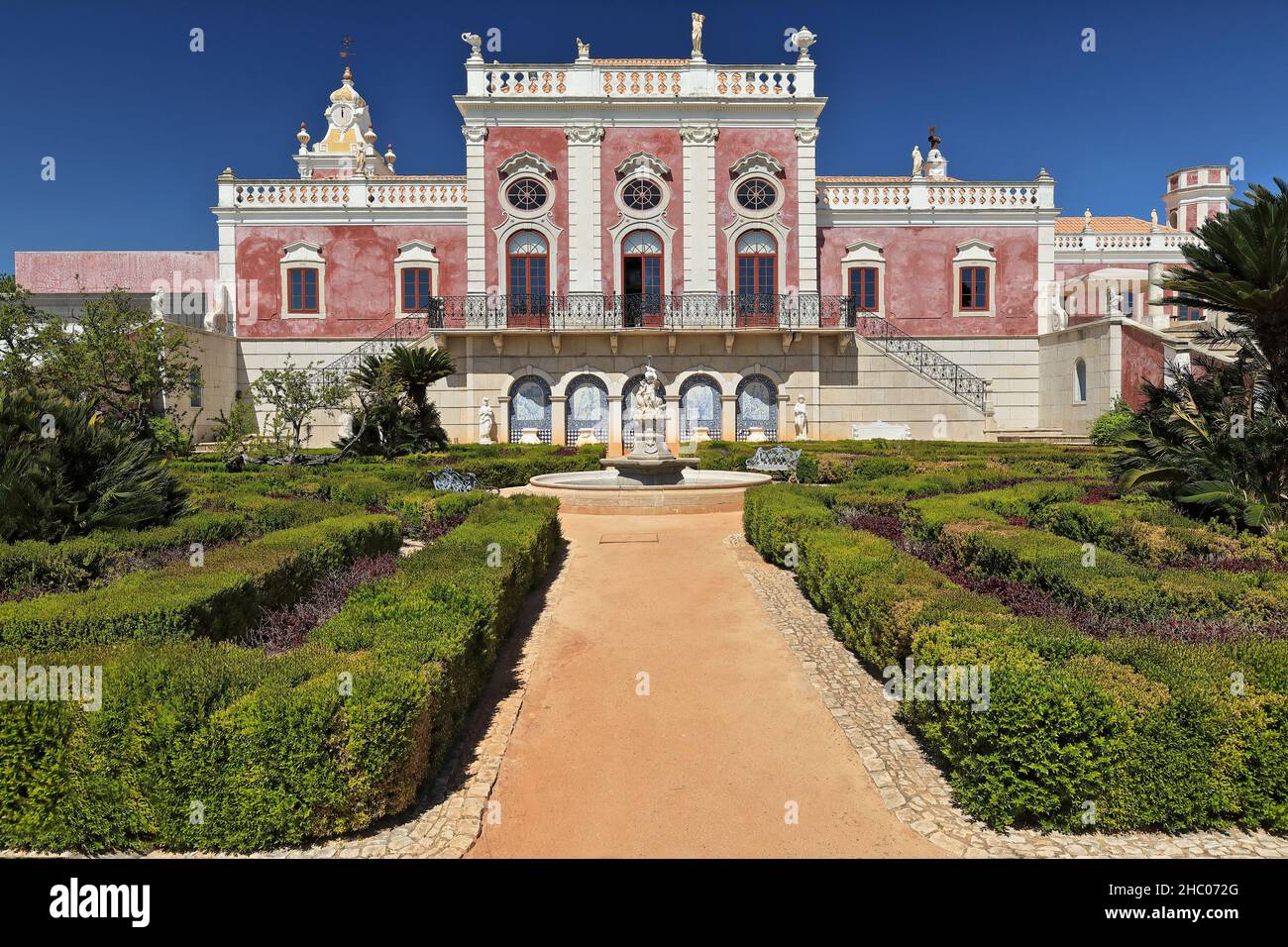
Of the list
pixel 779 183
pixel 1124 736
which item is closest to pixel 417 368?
pixel 779 183

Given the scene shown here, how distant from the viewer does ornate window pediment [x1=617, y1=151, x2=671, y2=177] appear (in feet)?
84.9

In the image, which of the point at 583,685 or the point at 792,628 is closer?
the point at 583,685

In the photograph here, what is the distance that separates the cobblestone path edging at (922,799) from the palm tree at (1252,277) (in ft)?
20.1

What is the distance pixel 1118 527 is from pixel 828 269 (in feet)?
75.1

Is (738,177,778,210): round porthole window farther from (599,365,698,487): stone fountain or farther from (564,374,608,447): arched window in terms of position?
(599,365,698,487): stone fountain

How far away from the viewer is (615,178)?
1024 inches

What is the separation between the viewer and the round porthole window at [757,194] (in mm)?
26203

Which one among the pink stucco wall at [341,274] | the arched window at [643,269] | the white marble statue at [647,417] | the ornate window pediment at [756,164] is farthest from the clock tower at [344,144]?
the white marble statue at [647,417]

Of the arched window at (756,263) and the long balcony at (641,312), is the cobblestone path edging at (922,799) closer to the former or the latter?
the long balcony at (641,312)

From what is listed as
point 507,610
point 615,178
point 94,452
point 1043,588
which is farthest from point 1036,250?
point 94,452

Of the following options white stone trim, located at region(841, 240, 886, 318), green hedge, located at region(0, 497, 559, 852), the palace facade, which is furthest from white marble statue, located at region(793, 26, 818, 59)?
green hedge, located at region(0, 497, 559, 852)

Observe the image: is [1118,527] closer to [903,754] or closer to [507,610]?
[903,754]
